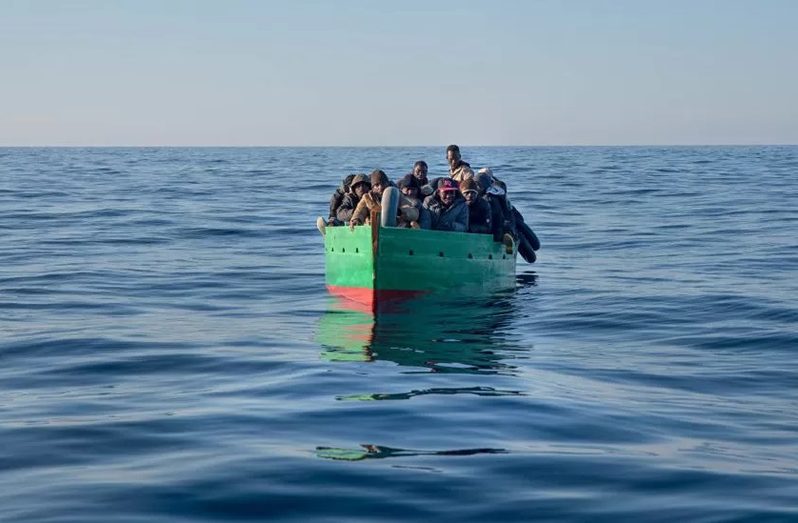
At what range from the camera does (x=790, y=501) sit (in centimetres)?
756

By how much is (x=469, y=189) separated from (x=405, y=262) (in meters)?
2.18

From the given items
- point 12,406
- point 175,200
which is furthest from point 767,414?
point 175,200

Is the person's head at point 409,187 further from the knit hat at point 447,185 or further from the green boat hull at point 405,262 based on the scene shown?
the green boat hull at point 405,262

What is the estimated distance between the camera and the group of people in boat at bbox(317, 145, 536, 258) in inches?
734

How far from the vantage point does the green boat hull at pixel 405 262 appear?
18.0 metres

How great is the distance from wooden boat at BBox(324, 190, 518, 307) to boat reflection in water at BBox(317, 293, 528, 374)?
193mm

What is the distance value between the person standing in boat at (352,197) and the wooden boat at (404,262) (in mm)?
430

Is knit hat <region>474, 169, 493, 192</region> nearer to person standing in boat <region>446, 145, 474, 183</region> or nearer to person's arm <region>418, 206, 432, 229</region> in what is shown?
person standing in boat <region>446, 145, 474, 183</region>

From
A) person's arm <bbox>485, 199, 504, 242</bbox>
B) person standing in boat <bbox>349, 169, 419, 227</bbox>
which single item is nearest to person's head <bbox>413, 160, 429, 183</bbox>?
person standing in boat <bbox>349, 169, 419, 227</bbox>

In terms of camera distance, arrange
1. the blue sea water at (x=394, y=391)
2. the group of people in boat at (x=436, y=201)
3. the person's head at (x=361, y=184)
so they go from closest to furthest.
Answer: the blue sea water at (x=394, y=391) → the group of people in boat at (x=436, y=201) → the person's head at (x=361, y=184)

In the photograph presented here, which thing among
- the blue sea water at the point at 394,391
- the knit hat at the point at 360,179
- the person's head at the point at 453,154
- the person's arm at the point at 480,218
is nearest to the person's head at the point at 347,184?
the knit hat at the point at 360,179

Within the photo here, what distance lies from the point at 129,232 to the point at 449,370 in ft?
70.2

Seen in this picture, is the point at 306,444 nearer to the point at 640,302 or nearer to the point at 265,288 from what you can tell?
the point at 640,302

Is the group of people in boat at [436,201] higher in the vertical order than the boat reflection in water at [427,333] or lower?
higher
